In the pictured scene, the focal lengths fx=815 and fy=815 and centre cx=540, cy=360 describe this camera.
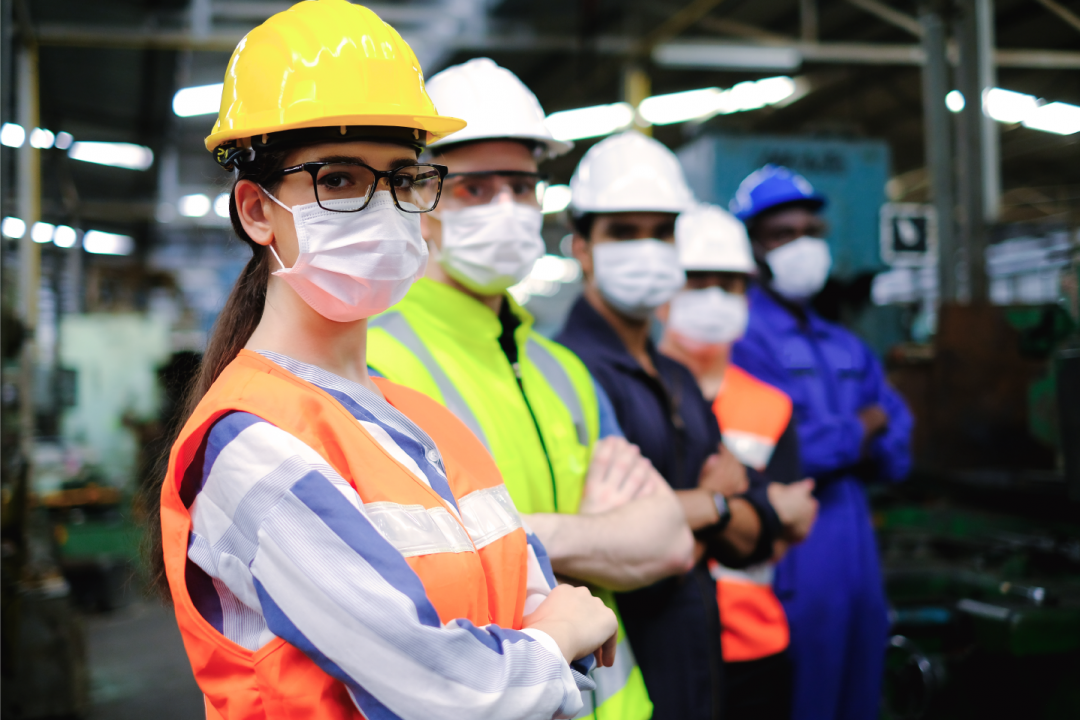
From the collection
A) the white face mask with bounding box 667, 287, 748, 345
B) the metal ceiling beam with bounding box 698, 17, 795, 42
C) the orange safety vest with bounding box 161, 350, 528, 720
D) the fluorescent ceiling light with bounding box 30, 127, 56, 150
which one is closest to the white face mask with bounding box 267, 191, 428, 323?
the orange safety vest with bounding box 161, 350, 528, 720

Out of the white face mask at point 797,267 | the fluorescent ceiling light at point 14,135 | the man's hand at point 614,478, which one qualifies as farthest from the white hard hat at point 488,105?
the fluorescent ceiling light at point 14,135

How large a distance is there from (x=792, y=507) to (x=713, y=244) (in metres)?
1.28

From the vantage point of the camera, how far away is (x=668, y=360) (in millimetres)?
2238

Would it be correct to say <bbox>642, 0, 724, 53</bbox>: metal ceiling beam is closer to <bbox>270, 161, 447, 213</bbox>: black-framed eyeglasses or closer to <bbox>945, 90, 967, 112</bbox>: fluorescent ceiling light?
<bbox>945, 90, 967, 112</bbox>: fluorescent ceiling light

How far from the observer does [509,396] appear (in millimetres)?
1535

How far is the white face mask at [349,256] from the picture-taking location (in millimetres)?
1011

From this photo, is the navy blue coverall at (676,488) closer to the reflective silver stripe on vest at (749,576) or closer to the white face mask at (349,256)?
the reflective silver stripe on vest at (749,576)

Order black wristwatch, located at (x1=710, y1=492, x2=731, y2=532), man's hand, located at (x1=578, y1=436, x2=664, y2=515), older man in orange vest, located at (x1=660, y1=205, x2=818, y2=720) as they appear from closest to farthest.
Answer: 1. man's hand, located at (x1=578, y1=436, x2=664, y2=515)
2. black wristwatch, located at (x1=710, y1=492, x2=731, y2=532)
3. older man in orange vest, located at (x1=660, y1=205, x2=818, y2=720)

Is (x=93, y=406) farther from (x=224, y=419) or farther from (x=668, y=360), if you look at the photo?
(x=224, y=419)

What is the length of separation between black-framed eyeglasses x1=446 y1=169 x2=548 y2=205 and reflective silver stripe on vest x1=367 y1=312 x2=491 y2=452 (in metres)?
0.29

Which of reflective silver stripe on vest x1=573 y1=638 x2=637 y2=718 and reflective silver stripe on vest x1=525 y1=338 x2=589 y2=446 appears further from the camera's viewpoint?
reflective silver stripe on vest x1=525 y1=338 x2=589 y2=446

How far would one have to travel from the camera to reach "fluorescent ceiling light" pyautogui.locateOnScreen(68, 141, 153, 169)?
963 cm

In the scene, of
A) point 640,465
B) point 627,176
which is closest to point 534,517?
point 640,465

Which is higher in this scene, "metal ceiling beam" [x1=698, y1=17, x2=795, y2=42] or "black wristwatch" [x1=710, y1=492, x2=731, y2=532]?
"metal ceiling beam" [x1=698, y1=17, x2=795, y2=42]
